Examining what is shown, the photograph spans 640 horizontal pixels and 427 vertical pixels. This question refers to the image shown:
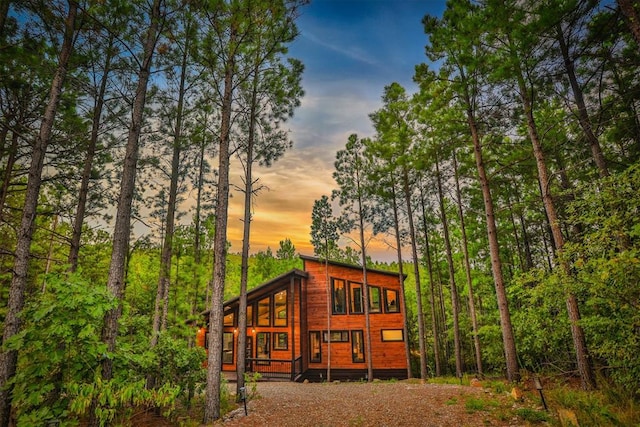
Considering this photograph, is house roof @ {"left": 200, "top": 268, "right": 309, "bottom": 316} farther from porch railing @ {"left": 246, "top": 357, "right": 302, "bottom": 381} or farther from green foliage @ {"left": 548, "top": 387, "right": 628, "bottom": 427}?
green foliage @ {"left": 548, "top": 387, "right": 628, "bottom": 427}

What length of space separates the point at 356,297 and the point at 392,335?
323 cm

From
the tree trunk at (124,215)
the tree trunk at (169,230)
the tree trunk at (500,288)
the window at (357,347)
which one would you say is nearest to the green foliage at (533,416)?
the tree trunk at (500,288)

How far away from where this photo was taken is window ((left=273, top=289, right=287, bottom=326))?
1975 centimetres

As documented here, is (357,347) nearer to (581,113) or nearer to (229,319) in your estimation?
(229,319)

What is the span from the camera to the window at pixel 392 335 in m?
18.3

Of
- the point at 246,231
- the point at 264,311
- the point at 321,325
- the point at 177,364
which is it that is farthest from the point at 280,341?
the point at 177,364

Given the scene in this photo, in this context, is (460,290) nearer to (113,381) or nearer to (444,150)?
(444,150)

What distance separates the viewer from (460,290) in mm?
27188

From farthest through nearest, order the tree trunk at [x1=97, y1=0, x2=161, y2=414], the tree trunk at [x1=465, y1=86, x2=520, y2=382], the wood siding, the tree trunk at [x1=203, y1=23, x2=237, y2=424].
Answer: the wood siding
the tree trunk at [x1=465, y1=86, x2=520, y2=382]
the tree trunk at [x1=203, y1=23, x2=237, y2=424]
the tree trunk at [x1=97, y1=0, x2=161, y2=414]

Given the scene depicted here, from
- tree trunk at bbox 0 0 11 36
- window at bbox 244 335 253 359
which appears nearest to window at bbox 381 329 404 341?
window at bbox 244 335 253 359

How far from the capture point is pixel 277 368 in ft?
59.4

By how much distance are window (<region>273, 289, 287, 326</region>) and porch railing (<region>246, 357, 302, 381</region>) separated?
2.47 metres

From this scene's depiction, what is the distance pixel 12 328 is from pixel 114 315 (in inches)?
64.1

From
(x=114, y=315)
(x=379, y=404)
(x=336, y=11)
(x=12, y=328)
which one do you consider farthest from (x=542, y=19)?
(x=12, y=328)
